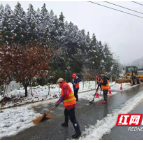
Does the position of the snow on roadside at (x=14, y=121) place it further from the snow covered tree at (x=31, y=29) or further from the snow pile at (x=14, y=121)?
the snow covered tree at (x=31, y=29)

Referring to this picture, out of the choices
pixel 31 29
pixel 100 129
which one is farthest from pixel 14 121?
pixel 31 29

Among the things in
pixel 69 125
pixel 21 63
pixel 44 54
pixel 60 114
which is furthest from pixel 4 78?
pixel 69 125

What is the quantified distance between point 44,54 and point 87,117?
5573 millimetres

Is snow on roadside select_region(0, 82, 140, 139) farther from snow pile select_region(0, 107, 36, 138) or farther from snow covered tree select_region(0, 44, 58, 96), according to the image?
snow covered tree select_region(0, 44, 58, 96)

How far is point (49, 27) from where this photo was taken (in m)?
28.6

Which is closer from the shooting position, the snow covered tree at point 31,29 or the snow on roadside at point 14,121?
the snow on roadside at point 14,121

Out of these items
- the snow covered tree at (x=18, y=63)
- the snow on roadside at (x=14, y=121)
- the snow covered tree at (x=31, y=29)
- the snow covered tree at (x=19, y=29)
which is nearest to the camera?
the snow on roadside at (x=14, y=121)

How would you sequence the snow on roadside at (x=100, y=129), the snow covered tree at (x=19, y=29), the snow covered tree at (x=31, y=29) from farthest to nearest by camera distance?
the snow covered tree at (x=31, y=29), the snow covered tree at (x=19, y=29), the snow on roadside at (x=100, y=129)

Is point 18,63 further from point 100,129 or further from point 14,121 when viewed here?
point 100,129

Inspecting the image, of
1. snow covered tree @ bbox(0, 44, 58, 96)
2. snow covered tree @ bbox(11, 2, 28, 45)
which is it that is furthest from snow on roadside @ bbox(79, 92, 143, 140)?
snow covered tree @ bbox(11, 2, 28, 45)

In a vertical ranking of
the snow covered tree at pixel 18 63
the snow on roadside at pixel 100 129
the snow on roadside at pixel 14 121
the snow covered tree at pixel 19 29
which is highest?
the snow covered tree at pixel 19 29

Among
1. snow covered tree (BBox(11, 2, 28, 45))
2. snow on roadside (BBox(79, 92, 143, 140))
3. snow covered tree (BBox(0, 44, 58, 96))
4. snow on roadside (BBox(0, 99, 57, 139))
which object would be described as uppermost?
snow covered tree (BBox(11, 2, 28, 45))

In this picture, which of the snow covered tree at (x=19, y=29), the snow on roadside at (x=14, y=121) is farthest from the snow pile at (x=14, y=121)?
the snow covered tree at (x=19, y=29)

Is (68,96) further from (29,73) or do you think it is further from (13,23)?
(13,23)
